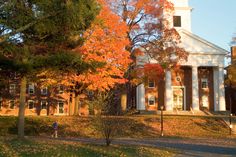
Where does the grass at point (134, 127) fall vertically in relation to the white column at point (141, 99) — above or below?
below

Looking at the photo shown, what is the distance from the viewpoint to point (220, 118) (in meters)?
37.6

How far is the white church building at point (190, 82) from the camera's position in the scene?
5094cm

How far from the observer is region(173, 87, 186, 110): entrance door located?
179 ft

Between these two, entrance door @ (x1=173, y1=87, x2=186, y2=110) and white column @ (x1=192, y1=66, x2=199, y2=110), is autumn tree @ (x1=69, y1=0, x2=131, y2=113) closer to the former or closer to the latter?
white column @ (x1=192, y1=66, x2=199, y2=110)

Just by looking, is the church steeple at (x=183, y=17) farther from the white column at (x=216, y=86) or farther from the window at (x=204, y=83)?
the window at (x=204, y=83)

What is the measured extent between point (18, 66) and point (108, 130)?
16.9 ft

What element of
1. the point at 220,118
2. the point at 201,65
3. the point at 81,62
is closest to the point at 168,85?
the point at 201,65

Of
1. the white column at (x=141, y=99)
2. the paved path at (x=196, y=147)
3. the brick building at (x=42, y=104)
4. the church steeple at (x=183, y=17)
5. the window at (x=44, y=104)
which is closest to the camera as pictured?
the paved path at (x=196, y=147)

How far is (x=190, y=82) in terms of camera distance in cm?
5488

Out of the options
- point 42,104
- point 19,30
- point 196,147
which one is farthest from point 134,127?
point 42,104

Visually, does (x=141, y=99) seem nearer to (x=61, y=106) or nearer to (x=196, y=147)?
(x=61, y=106)

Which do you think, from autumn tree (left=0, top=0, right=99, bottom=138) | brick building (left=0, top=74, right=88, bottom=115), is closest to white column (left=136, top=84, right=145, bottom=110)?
brick building (left=0, top=74, right=88, bottom=115)

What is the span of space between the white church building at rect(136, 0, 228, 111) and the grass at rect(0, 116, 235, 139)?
13.4 m

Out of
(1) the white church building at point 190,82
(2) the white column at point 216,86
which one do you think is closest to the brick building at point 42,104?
(1) the white church building at point 190,82
